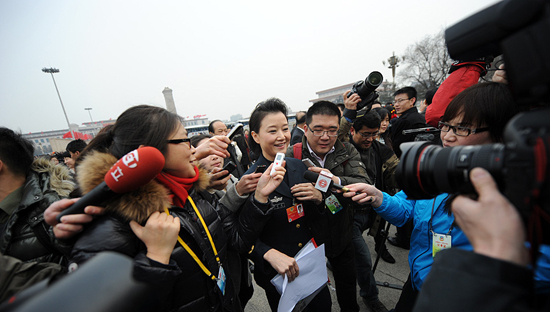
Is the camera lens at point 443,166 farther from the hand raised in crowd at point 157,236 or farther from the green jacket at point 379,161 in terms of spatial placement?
the green jacket at point 379,161

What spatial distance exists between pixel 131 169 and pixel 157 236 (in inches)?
14.6

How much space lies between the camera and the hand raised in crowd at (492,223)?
22.3 inches

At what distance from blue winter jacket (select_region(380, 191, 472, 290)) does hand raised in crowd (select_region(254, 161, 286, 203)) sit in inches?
33.2

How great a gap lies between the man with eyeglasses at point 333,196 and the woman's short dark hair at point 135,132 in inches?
47.9

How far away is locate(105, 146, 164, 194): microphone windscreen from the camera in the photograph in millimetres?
951

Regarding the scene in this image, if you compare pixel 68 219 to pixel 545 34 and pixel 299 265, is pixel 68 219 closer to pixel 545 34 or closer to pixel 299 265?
pixel 299 265

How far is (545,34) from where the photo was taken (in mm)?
544

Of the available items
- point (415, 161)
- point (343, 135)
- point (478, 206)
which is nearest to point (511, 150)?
point (478, 206)

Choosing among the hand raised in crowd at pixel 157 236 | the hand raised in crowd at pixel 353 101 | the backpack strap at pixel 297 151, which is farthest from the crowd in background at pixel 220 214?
the hand raised in crowd at pixel 353 101

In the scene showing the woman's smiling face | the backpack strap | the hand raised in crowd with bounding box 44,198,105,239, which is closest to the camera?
the hand raised in crowd with bounding box 44,198,105,239

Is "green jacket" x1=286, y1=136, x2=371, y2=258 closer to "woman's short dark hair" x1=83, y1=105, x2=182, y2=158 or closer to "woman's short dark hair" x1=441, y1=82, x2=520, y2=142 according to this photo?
"woman's short dark hair" x1=441, y1=82, x2=520, y2=142

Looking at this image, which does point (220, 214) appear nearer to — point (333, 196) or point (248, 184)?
point (248, 184)

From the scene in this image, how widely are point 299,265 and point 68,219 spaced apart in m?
1.53

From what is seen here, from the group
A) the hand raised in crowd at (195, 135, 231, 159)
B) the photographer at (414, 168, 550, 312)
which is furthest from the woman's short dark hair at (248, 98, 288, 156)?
the photographer at (414, 168, 550, 312)
